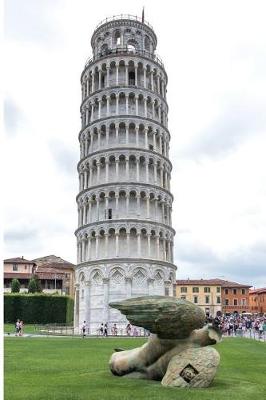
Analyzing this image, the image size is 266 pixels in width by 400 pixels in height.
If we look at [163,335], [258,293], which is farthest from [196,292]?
[163,335]

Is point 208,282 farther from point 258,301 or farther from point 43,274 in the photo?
point 43,274

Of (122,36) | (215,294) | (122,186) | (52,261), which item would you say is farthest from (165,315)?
(215,294)

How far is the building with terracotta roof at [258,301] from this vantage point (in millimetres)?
140363

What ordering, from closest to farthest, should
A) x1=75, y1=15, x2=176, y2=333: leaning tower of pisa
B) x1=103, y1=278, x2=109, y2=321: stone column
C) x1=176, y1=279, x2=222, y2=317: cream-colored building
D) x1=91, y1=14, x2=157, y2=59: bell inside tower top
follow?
x1=103, y1=278, x2=109, y2=321: stone column < x1=75, y1=15, x2=176, y2=333: leaning tower of pisa < x1=91, y1=14, x2=157, y2=59: bell inside tower top < x1=176, y1=279, x2=222, y2=317: cream-colored building

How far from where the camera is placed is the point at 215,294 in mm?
128375

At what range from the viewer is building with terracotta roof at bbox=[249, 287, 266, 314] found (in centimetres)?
14036

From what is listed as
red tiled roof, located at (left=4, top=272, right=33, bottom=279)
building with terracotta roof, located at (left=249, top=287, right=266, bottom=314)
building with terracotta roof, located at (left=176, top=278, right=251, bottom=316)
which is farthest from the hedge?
building with terracotta roof, located at (left=249, top=287, right=266, bottom=314)

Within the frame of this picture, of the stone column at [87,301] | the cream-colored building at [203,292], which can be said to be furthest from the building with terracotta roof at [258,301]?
the stone column at [87,301]

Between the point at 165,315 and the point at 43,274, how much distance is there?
9192 cm

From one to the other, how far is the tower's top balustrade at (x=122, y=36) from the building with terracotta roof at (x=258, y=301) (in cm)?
9240

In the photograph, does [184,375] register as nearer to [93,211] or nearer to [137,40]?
[93,211]

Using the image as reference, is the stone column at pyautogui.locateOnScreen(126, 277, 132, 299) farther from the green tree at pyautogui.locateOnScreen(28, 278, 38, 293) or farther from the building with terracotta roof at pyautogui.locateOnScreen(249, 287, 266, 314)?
the building with terracotta roof at pyautogui.locateOnScreen(249, 287, 266, 314)

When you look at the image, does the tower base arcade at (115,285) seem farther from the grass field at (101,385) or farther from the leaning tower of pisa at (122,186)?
the grass field at (101,385)

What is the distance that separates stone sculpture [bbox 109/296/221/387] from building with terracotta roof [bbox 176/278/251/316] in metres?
116
